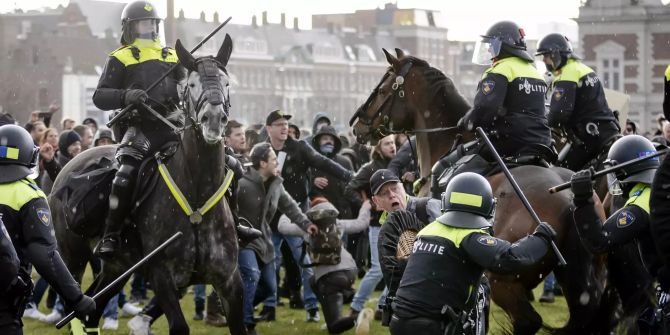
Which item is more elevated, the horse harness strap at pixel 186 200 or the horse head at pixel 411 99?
the horse head at pixel 411 99

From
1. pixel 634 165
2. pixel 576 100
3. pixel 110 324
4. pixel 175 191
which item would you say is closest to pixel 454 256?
pixel 634 165

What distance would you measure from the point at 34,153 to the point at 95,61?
3095 inches

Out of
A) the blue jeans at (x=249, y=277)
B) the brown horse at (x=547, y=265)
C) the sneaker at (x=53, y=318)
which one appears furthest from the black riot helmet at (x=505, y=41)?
the sneaker at (x=53, y=318)

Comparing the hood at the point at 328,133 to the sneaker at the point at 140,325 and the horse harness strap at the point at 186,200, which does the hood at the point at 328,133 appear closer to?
the sneaker at the point at 140,325

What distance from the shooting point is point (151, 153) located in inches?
373

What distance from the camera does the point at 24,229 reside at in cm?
684

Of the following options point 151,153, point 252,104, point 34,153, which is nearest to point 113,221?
point 151,153

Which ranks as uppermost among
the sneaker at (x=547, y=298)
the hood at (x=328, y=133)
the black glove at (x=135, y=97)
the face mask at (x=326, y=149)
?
the black glove at (x=135, y=97)

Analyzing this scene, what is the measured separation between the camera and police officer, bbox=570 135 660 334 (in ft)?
22.6

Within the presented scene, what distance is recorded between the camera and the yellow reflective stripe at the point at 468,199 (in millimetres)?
6984

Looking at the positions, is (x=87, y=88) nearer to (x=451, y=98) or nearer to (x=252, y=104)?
(x=252, y=104)

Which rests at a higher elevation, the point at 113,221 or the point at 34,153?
the point at 34,153

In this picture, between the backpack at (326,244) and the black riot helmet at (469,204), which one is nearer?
the black riot helmet at (469,204)

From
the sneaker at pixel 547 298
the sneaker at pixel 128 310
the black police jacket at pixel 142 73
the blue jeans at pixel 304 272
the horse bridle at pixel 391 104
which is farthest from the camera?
the sneaker at pixel 547 298
